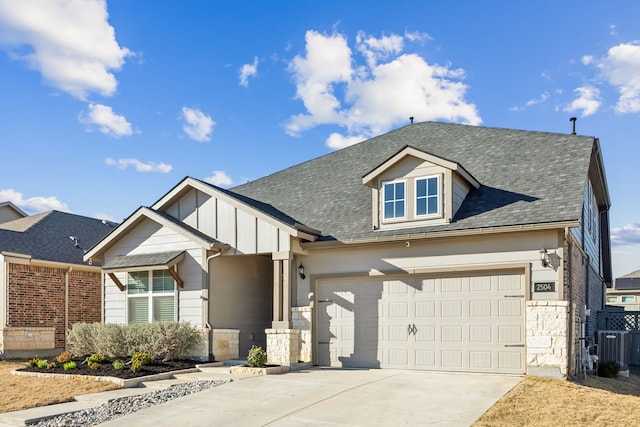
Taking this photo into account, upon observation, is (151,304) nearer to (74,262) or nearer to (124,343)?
(124,343)

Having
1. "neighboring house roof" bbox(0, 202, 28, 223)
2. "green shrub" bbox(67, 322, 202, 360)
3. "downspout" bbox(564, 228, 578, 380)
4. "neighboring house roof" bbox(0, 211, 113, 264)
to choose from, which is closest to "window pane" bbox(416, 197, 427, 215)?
"downspout" bbox(564, 228, 578, 380)

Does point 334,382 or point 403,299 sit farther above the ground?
point 403,299

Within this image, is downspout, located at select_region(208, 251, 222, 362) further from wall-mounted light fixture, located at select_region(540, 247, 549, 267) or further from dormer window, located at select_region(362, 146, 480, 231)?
wall-mounted light fixture, located at select_region(540, 247, 549, 267)

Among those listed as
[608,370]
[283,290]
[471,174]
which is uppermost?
[471,174]

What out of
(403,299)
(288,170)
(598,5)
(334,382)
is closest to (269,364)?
(334,382)

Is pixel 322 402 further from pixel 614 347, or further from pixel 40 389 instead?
pixel 614 347

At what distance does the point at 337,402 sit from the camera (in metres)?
9.34

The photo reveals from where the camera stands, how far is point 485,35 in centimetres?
1434

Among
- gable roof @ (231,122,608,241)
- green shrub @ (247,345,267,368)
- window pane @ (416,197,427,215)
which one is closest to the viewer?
gable roof @ (231,122,608,241)

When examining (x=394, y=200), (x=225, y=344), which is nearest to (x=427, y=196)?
(x=394, y=200)

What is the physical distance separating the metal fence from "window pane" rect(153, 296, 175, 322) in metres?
12.6

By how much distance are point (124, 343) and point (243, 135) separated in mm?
7429

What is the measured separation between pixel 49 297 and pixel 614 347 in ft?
57.4

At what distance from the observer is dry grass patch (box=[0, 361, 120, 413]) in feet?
32.8
